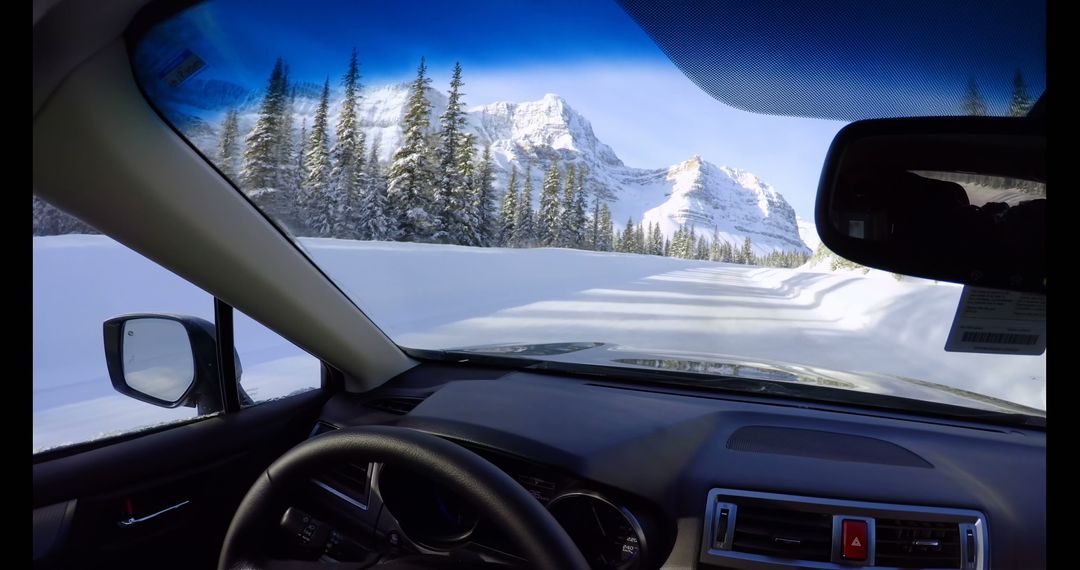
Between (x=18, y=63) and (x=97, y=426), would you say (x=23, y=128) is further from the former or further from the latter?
(x=97, y=426)

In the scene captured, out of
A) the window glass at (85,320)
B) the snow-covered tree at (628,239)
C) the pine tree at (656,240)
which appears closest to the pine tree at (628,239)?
the snow-covered tree at (628,239)

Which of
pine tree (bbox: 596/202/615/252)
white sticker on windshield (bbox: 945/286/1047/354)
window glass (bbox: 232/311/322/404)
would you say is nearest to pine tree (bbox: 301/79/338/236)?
window glass (bbox: 232/311/322/404)

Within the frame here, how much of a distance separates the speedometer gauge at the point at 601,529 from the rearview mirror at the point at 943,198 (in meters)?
1.23

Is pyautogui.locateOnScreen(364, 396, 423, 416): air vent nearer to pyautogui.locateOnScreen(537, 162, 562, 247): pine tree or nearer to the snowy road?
the snowy road

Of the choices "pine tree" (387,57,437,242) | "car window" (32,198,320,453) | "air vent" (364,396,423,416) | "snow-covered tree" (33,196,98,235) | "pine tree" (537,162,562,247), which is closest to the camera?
"snow-covered tree" (33,196,98,235)

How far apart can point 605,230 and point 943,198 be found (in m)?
2.69

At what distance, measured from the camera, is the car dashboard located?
2.16 m

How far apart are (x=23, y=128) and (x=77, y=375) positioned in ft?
3.66

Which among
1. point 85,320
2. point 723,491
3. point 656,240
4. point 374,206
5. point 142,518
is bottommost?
point 142,518

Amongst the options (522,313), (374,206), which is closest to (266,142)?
(374,206)

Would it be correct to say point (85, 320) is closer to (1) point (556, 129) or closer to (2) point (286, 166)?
(2) point (286, 166)

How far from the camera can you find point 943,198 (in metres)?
1.64

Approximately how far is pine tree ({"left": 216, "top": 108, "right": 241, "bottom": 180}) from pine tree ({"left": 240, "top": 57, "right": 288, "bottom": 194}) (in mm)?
49

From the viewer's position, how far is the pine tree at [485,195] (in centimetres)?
396
